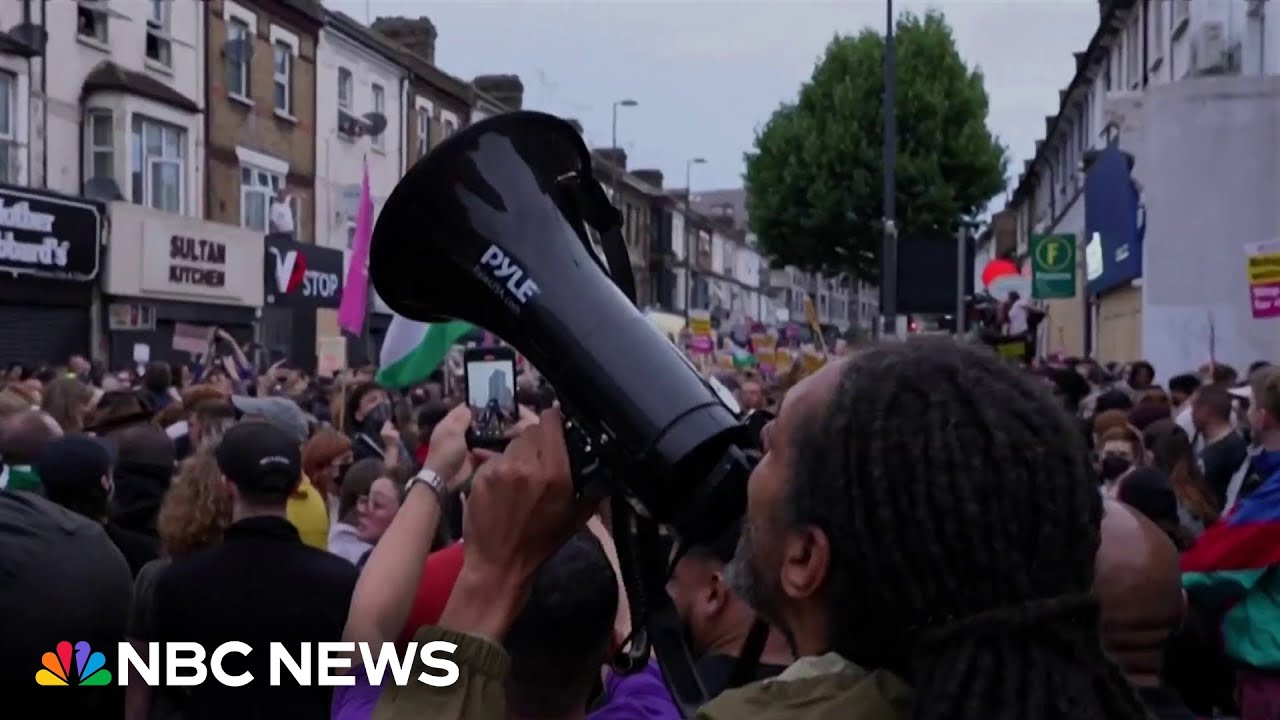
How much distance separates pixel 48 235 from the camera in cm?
1872

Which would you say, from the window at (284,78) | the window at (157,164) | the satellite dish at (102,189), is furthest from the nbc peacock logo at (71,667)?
the window at (284,78)

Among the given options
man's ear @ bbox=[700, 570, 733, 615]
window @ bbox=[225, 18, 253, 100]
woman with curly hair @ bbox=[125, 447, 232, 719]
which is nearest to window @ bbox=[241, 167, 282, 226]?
window @ bbox=[225, 18, 253, 100]

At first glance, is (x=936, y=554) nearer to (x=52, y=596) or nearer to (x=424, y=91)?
(x=52, y=596)

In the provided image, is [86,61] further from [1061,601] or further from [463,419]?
[1061,601]

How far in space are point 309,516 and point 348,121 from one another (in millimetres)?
24087

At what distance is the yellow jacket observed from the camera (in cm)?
512

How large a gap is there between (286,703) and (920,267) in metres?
11.5

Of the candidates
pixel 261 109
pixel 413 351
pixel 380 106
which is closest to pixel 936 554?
pixel 413 351

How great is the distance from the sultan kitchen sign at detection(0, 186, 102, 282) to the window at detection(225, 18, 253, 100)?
506 centimetres

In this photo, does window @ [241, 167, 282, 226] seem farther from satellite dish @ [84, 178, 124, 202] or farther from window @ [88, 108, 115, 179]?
satellite dish @ [84, 178, 124, 202]

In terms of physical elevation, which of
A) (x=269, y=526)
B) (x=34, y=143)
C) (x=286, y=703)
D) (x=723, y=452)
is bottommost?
(x=286, y=703)

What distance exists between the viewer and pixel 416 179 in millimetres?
2117

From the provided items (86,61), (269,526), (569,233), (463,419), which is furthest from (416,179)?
(86,61)

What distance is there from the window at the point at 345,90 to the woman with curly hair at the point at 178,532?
81.8ft
